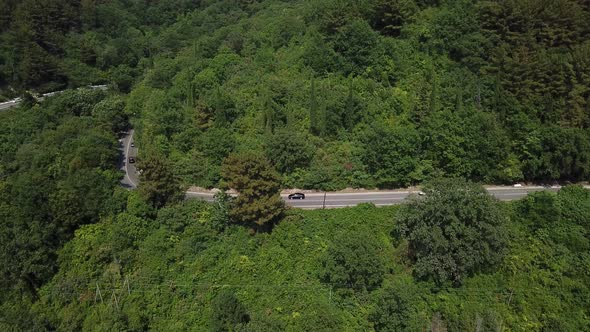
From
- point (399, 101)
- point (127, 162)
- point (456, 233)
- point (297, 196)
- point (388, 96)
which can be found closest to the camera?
point (456, 233)

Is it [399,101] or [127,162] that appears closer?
[399,101]

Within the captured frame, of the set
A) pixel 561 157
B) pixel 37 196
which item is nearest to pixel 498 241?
pixel 561 157

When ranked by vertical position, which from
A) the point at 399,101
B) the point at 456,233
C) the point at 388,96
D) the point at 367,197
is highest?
the point at 388,96

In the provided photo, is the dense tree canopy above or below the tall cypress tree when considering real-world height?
below

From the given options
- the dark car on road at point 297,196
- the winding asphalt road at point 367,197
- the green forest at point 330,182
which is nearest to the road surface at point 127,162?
the green forest at point 330,182

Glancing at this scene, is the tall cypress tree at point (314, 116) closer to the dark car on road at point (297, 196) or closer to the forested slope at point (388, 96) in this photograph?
the forested slope at point (388, 96)

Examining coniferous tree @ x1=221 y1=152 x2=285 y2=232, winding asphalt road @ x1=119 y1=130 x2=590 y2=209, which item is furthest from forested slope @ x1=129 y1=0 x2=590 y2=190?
coniferous tree @ x1=221 y1=152 x2=285 y2=232

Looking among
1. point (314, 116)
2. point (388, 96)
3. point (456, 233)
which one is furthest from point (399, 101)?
point (456, 233)

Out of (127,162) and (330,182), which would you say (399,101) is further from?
(127,162)

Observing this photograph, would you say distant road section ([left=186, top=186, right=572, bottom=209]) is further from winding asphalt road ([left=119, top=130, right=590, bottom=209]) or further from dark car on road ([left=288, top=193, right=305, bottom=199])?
dark car on road ([left=288, top=193, right=305, bottom=199])
